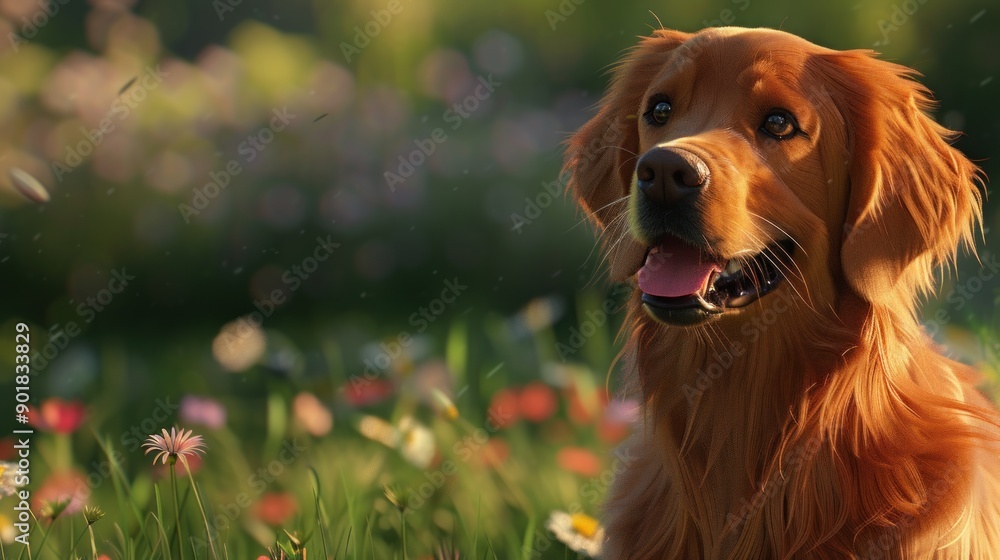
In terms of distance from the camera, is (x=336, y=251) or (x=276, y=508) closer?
(x=276, y=508)

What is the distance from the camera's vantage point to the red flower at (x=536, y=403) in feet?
14.4

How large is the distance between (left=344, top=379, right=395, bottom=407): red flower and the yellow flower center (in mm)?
1183

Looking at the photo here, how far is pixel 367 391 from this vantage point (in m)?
4.37

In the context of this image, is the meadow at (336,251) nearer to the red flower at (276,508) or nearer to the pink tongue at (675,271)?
the red flower at (276,508)

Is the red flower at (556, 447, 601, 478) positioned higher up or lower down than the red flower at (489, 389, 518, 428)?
lower down

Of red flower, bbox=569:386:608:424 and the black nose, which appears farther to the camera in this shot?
red flower, bbox=569:386:608:424

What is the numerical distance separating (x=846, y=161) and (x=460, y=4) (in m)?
3.69

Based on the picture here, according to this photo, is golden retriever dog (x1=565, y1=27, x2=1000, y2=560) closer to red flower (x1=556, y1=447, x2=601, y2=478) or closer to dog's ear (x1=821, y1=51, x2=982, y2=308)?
dog's ear (x1=821, y1=51, x2=982, y2=308)

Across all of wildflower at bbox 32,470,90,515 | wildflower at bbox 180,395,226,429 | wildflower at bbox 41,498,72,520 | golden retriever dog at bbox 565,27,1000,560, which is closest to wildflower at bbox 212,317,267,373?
wildflower at bbox 180,395,226,429

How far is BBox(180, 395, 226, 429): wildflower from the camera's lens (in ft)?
13.2

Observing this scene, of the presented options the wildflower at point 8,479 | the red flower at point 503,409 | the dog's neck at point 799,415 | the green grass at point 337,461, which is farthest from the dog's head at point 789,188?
the wildflower at point 8,479

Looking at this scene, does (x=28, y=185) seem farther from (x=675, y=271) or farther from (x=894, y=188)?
(x=894, y=188)

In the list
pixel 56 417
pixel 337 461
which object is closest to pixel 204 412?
pixel 56 417

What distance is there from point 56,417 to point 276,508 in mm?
970
